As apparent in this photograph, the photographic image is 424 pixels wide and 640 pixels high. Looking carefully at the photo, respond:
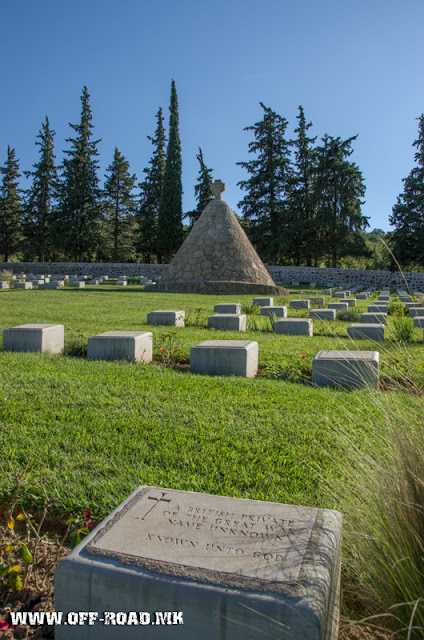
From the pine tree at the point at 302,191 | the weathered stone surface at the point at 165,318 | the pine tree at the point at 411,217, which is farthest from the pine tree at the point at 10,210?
the weathered stone surface at the point at 165,318

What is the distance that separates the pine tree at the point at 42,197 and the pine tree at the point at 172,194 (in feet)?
30.0

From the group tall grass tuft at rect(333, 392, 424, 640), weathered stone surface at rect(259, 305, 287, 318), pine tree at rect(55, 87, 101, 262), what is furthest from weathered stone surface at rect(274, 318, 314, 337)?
pine tree at rect(55, 87, 101, 262)

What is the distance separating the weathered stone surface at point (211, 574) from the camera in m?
1.24

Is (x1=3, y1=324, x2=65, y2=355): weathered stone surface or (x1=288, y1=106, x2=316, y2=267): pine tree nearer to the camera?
(x1=3, y1=324, x2=65, y2=355): weathered stone surface

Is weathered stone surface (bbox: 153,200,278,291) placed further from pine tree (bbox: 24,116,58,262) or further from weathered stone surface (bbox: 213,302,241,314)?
pine tree (bbox: 24,116,58,262)

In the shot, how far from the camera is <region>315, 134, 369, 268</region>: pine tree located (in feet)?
101

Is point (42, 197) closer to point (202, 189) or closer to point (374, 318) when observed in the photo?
point (202, 189)

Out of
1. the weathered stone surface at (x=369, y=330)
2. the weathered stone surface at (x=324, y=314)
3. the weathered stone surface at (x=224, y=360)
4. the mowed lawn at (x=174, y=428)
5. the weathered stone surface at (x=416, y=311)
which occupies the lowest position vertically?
the mowed lawn at (x=174, y=428)

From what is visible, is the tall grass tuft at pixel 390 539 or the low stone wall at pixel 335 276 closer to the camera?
the tall grass tuft at pixel 390 539

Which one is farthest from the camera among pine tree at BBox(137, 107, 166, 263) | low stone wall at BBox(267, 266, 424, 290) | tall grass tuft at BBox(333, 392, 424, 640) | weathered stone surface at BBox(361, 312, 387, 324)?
pine tree at BBox(137, 107, 166, 263)

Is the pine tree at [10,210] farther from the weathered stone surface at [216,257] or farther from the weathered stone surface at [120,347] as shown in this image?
the weathered stone surface at [120,347]

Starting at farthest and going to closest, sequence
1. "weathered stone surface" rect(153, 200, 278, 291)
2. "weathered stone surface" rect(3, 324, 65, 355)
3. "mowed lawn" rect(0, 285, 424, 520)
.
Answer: "weathered stone surface" rect(153, 200, 278, 291)
"weathered stone surface" rect(3, 324, 65, 355)
"mowed lawn" rect(0, 285, 424, 520)

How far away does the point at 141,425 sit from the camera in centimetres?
324

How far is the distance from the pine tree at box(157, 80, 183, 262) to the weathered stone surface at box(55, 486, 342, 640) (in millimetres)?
31710
